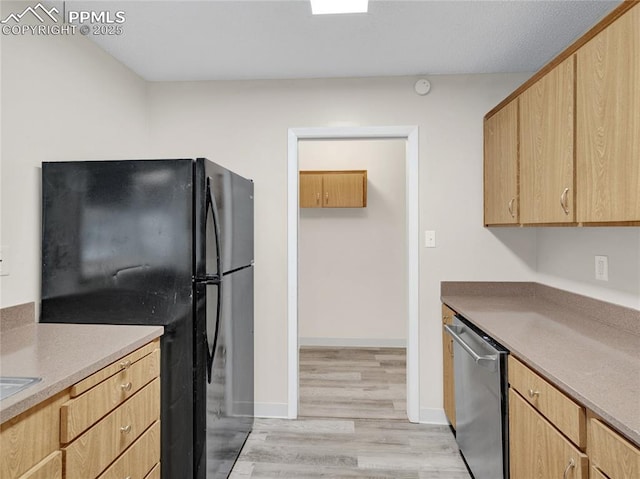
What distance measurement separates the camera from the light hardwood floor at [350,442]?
2285 millimetres

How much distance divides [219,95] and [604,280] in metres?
2.58

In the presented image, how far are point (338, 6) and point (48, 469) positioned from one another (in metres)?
2.04

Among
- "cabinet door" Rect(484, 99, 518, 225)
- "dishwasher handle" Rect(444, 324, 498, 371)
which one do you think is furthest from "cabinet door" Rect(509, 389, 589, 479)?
"cabinet door" Rect(484, 99, 518, 225)

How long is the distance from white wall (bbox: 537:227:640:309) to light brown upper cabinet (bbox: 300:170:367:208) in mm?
2083

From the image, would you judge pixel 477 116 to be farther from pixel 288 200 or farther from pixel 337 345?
pixel 337 345

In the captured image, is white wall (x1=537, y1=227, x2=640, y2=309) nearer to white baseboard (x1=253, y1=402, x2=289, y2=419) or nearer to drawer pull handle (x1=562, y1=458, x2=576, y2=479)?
drawer pull handle (x1=562, y1=458, x2=576, y2=479)

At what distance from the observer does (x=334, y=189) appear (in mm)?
4531

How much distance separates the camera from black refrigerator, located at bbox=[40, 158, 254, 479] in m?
1.86

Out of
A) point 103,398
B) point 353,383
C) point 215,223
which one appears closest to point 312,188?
point 353,383

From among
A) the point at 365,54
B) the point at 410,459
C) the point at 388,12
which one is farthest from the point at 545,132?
the point at 410,459

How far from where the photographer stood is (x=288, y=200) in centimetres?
288

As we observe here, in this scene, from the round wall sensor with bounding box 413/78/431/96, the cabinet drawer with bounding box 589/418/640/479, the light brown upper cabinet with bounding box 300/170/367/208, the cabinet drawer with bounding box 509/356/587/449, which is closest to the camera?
the cabinet drawer with bounding box 589/418/640/479

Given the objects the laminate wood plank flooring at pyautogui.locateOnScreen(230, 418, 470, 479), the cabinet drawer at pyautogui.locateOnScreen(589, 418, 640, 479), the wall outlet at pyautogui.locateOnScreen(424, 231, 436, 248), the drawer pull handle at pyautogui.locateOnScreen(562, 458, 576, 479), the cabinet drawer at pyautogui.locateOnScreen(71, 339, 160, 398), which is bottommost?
the laminate wood plank flooring at pyautogui.locateOnScreen(230, 418, 470, 479)

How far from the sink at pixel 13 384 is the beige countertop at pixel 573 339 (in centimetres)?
150
